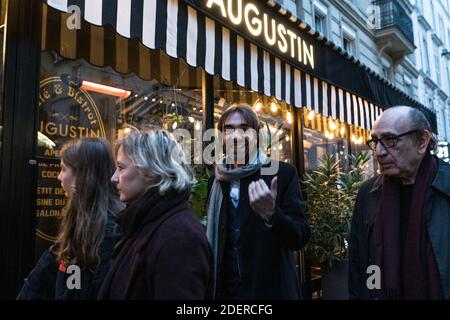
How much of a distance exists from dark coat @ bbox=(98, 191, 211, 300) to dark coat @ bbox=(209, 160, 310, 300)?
0.71 metres

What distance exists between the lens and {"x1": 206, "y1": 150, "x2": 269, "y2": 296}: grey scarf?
2283 millimetres

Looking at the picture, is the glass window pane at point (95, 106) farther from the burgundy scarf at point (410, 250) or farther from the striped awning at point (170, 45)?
the burgundy scarf at point (410, 250)

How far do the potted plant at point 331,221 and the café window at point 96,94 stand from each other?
197 centimetres

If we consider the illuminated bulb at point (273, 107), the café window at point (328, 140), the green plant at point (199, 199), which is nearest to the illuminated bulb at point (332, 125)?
the café window at point (328, 140)

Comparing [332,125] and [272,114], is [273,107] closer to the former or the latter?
[272,114]

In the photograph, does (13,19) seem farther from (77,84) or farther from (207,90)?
(207,90)

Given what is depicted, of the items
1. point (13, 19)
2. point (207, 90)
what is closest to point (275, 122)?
point (207, 90)

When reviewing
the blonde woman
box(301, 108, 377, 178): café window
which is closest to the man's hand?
the blonde woman

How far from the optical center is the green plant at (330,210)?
4.89m

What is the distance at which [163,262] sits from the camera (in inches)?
51.5

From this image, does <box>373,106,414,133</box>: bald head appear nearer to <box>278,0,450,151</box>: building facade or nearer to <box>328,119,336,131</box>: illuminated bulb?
<box>328,119,336,131</box>: illuminated bulb

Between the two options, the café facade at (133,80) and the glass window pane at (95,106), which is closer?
the café facade at (133,80)

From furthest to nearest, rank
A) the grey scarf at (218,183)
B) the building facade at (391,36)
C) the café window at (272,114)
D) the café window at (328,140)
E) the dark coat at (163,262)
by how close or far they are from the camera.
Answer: the building facade at (391,36) → the café window at (328,140) → the café window at (272,114) → the grey scarf at (218,183) → the dark coat at (163,262)

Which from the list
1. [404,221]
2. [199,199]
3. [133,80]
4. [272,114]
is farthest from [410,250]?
[272,114]
